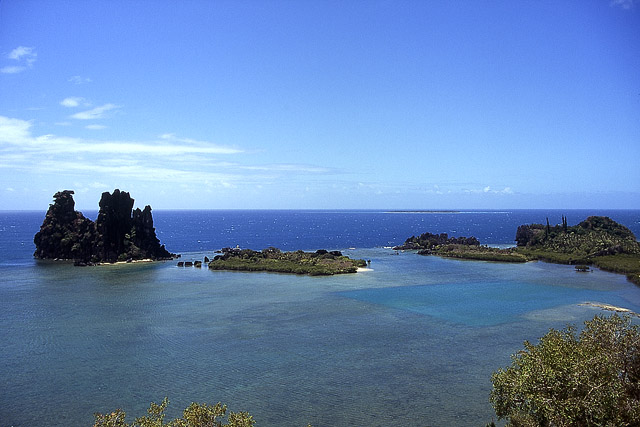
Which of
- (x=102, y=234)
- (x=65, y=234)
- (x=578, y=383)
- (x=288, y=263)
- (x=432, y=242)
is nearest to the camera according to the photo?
(x=578, y=383)

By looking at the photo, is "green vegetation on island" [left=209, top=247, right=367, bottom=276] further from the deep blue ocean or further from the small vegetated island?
the small vegetated island

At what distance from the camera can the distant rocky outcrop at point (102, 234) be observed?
13488cm

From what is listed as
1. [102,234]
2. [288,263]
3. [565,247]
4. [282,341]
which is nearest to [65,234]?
[102,234]

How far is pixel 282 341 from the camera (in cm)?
5288

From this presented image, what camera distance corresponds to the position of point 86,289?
289 feet

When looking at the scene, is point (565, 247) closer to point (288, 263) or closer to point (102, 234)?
point (288, 263)

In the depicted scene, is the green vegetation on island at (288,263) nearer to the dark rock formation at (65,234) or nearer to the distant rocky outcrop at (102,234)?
the distant rocky outcrop at (102,234)

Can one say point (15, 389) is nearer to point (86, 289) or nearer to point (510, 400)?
point (510, 400)

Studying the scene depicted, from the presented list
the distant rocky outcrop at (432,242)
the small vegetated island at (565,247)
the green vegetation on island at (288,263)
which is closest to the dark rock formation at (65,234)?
the green vegetation on island at (288,263)

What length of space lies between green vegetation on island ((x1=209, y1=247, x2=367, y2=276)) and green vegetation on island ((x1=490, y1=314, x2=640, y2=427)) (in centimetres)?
7783

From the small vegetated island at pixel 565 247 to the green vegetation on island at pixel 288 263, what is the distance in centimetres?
4393

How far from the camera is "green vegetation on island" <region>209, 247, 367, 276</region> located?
10956 cm

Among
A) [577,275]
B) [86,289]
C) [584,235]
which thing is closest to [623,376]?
[577,275]

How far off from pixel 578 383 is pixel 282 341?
1348 inches
